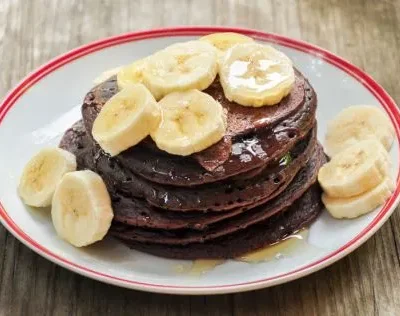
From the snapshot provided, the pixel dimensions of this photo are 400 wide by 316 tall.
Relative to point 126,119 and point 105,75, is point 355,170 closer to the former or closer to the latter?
point 126,119

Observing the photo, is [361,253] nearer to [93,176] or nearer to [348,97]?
[348,97]

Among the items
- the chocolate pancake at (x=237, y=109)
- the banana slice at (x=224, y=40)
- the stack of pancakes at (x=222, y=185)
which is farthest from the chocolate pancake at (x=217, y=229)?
the banana slice at (x=224, y=40)

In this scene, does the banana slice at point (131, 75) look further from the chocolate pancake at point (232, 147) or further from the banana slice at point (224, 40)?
the banana slice at point (224, 40)

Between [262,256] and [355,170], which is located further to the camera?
[355,170]

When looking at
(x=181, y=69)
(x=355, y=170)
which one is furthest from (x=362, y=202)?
(x=181, y=69)

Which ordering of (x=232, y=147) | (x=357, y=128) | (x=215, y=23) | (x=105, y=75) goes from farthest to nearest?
(x=215, y=23), (x=105, y=75), (x=357, y=128), (x=232, y=147)
